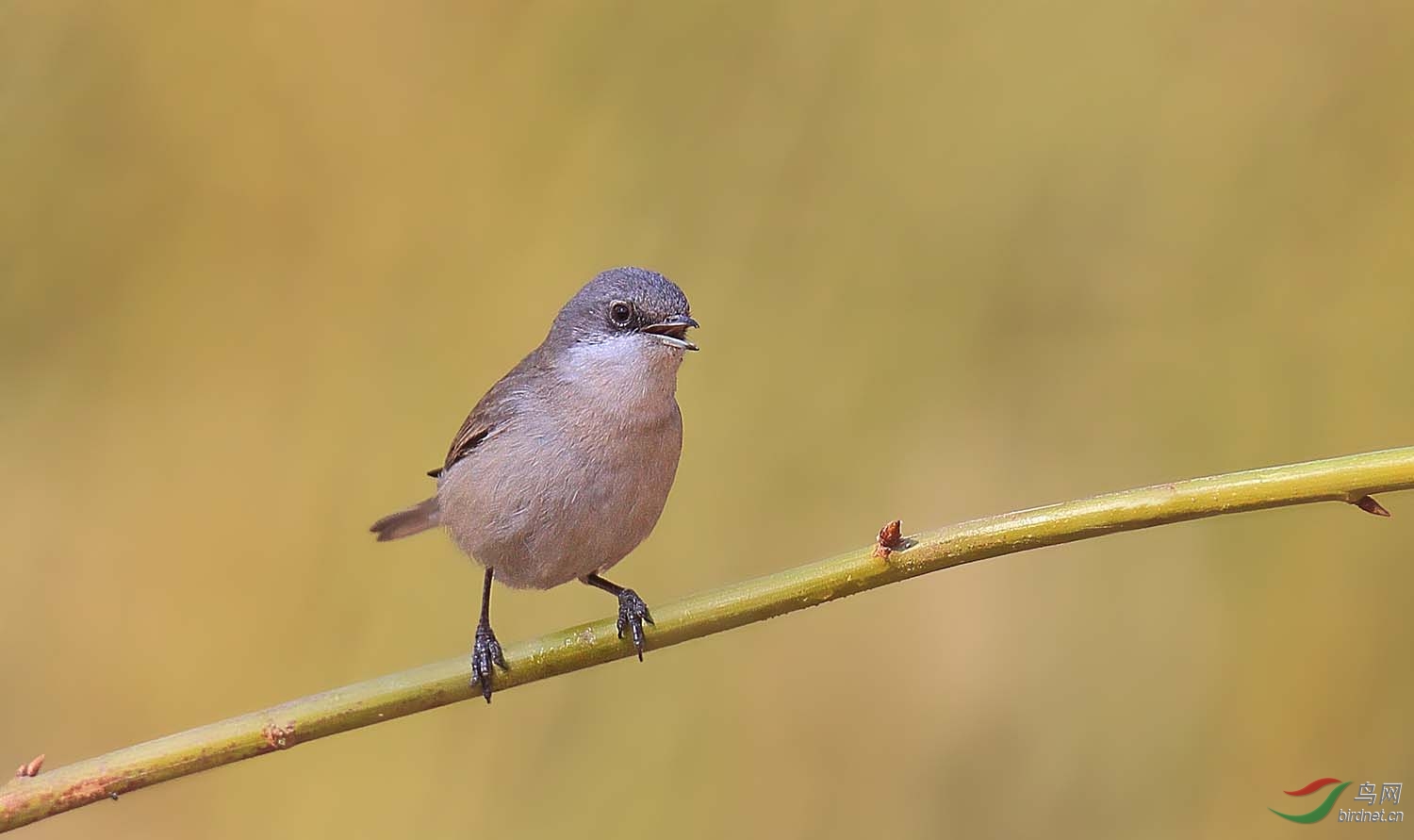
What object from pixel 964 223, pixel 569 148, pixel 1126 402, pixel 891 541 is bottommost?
pixel 891 541

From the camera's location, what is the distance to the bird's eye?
2.76m

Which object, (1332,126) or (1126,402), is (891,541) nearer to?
(1126,402)

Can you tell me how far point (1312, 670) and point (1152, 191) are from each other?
1512 millimetres

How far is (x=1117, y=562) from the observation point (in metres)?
3.72

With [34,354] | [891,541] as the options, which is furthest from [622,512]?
[34,354]

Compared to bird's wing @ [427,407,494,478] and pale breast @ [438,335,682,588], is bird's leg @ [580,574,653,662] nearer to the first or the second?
pale breast @ [438,335,682,588]

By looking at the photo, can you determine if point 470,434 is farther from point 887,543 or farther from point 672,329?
point 887,543

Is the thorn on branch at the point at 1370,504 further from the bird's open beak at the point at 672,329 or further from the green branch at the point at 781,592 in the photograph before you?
the bird's open beak at the point at 672,329

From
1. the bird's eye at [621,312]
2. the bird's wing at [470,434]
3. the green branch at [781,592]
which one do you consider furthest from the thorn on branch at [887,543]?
the bird's wing at [470,434]

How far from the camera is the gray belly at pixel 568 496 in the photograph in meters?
2.70

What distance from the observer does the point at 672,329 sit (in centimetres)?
268

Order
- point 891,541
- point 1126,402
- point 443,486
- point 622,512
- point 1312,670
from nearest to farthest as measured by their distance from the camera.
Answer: point 891,541 → point 622,512 → point 443,486 → point 1312,670 → point 1126,402

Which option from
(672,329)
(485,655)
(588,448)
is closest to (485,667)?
(485,655)

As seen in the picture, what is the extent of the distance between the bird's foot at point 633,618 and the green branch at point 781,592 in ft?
0.42
